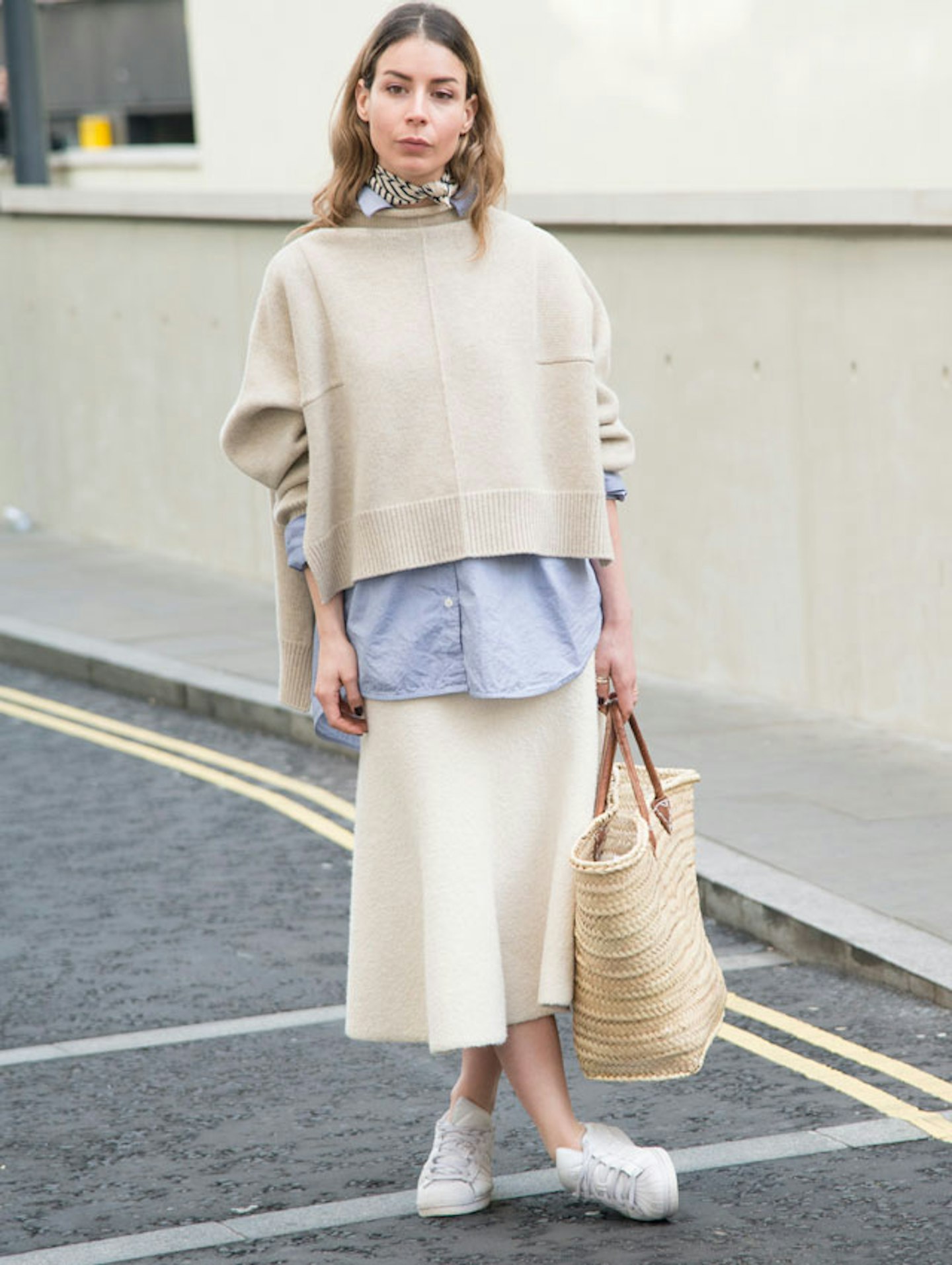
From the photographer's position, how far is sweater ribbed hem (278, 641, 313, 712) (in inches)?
172

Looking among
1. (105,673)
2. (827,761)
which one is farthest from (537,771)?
(105,673)

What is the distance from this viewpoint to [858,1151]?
474 centimetres

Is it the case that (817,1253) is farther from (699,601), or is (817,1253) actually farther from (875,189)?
(699,601)

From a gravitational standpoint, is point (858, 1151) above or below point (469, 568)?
below

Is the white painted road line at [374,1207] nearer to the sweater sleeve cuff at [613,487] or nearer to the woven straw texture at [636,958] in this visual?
the woven straw texture at [636,958]

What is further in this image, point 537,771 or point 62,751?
point 62,751

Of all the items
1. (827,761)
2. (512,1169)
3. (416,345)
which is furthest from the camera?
(827,761)

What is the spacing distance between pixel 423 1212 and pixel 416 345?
1.54 metres

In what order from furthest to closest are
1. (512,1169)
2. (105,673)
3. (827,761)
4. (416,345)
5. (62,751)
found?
(105,673) → (62,751) → (827,761) → (512,1169) → (416,345)

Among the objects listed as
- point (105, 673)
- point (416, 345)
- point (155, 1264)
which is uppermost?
point (416, 345)

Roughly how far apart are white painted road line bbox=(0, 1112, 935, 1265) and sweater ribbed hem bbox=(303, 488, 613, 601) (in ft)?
3.84

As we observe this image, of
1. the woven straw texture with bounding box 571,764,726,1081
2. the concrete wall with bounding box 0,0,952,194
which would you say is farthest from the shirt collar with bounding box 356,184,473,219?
the concrete wall with bounding box 0,0,952,194

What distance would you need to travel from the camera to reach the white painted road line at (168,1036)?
224 inches

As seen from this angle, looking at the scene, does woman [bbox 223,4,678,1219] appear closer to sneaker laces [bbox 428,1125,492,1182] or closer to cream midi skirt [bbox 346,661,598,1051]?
cream midi skirt [bbox 346,661,598,1051]
